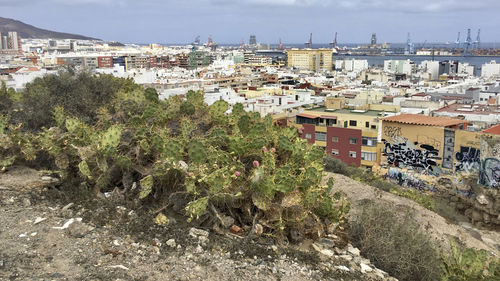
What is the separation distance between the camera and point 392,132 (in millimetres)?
17547

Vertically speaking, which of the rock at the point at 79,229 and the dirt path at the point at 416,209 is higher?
the rock at the point at 79,229

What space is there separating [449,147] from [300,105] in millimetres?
12593

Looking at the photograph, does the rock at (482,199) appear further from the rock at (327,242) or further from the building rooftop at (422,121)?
the rock at (327,242)

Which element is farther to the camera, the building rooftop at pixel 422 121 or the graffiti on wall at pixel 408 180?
the building rooftop at pixel 422 121

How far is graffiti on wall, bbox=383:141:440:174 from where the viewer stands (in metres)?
16.5

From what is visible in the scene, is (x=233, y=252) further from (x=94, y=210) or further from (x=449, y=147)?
(x=449, y=147)

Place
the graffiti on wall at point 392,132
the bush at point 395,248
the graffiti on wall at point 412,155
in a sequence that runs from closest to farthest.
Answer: the bush at point 395,248, the graffiti on wall at point 412,155, the graffiti on wall at point 392,132

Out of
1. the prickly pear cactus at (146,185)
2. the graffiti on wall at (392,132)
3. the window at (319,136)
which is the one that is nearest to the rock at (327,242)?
the prickly pear cactus at (146,185)

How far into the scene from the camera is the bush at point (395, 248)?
15.0 feet

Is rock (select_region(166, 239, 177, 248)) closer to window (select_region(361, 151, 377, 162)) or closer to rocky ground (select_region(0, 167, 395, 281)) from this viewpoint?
rocky ground (select_region(0, 167, 395, 281))

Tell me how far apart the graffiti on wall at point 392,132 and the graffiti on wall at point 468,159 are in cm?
227

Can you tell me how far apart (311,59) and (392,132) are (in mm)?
80325

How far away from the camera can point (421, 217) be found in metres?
8.39

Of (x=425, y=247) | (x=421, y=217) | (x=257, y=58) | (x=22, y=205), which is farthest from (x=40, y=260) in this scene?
(x=257, y=58)
